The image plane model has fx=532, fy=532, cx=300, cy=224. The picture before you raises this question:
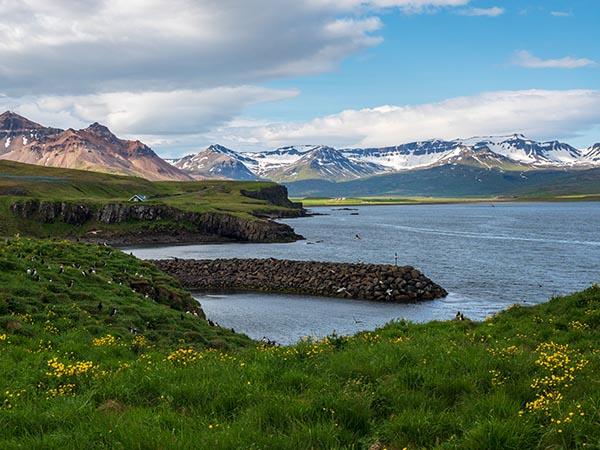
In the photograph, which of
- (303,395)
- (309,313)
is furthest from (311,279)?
(303,395)

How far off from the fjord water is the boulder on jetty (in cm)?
324

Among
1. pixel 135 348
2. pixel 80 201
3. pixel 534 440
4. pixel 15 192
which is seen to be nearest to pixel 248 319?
pixel 135 348

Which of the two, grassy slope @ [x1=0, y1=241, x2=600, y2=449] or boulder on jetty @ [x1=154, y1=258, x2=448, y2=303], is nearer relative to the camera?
grassy slope @ [x1=0, y1=241, x2=600, y2=449]

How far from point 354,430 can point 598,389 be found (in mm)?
4817

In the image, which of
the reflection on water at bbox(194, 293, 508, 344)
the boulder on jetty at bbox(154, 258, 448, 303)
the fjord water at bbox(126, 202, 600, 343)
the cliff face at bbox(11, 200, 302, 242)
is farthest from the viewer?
the cliff face at bbox(11, 200, 302, 242)

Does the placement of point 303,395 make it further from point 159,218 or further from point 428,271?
point 159,218

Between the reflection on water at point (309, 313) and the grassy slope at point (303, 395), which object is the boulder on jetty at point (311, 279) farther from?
the grassy slope at point (303, 395)

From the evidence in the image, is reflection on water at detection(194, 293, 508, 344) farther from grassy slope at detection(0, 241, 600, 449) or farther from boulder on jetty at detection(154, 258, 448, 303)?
grassy slope at detection(0, 241, 600, 449)

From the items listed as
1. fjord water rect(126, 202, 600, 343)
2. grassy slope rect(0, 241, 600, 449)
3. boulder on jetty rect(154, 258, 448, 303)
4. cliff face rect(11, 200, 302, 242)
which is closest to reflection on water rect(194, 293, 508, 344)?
fjord water rect(126, 202, 600, 343)

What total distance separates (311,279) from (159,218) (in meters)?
85.9

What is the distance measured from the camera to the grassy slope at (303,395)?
357 inches

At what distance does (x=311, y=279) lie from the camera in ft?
234

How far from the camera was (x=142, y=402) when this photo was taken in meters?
11.5

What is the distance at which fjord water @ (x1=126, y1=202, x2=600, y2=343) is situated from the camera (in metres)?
51.6
